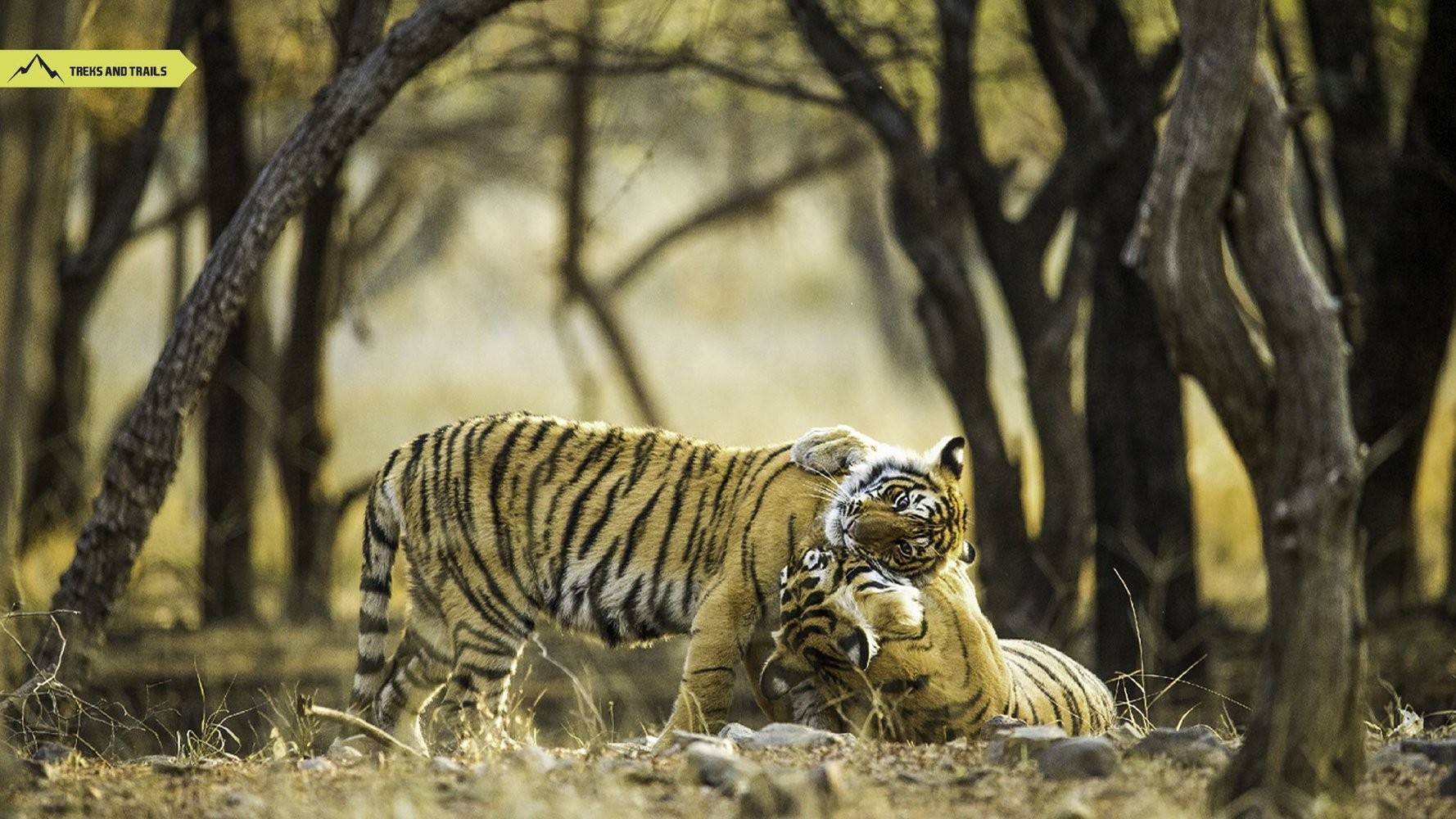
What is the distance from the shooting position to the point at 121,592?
5.17 metres

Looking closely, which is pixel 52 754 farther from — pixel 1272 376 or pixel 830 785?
pixel 1272 376

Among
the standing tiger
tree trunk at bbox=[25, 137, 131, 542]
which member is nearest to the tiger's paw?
the standing tiger

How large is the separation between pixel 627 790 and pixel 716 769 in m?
0.22

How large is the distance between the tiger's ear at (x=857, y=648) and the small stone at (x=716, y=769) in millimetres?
589

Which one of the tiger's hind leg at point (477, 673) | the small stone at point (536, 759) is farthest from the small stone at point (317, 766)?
the tiger's hind leg at point (477, 673)

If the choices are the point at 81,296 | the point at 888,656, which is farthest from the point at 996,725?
the point at 81,296

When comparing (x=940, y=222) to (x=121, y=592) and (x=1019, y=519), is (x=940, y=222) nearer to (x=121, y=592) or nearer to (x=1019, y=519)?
(x=1019, y=519)

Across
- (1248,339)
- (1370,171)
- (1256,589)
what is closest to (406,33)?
(1248,339)

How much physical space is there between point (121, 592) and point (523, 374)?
1599 cm

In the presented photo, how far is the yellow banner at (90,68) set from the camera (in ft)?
10.2

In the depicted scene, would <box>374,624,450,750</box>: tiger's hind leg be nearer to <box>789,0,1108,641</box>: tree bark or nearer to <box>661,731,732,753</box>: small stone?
<box>661,731,732,753</box>: small stone

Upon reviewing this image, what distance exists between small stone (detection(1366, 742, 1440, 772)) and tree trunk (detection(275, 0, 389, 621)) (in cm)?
679

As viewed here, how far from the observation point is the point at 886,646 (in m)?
4.36

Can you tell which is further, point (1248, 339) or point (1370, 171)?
point (1370, 171)
